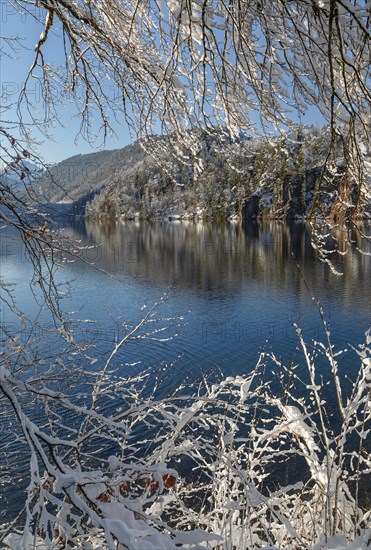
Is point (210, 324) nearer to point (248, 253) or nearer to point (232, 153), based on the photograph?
point (232, 153)

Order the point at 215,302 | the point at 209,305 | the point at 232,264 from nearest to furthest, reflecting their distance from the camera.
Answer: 1. the point at 209,305
2. the point at 215,302
3. the point at 232,264

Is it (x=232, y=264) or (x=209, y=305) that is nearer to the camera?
(x=209, y=305)

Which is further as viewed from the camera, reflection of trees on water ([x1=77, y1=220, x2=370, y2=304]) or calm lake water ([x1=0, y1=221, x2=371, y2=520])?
reflection of trees on water ([x1=77, y1=220, x2=370, y2=304])

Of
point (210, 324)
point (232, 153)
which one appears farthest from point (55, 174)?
point (210, 324)

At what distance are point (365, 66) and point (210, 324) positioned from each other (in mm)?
17369

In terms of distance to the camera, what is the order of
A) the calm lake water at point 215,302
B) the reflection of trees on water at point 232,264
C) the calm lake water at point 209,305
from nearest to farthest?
the calm lake water at point 209,305
the calm lake water at point 215,302
the reflection of trees on water at point 232,264

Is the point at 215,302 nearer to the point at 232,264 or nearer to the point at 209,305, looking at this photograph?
the point at 209,305

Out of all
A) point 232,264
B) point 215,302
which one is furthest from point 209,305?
point 232,264

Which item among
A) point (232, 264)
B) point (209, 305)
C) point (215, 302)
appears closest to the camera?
point (209, 305)

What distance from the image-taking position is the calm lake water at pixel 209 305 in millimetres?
14391

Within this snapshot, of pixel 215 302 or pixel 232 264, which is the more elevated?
pixel 232 264

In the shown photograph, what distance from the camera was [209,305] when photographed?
72.5ft

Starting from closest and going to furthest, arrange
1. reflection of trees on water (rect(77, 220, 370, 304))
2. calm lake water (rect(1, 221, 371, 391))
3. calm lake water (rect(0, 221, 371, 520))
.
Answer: calm lake water (rect(0, 221, 371, 520)) → calm lake water (rect(1, 221, 371, 391)) → reflection of trees on water (rect(77, 220, 370, 304))

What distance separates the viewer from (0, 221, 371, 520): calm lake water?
1439 centimetres
